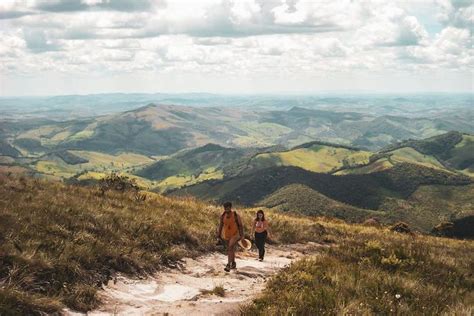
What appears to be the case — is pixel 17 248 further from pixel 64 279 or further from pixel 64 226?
pixel 64 226

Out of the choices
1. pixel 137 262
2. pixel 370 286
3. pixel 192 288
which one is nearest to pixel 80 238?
pixel 137 262

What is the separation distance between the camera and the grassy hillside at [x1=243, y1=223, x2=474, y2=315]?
348 inches

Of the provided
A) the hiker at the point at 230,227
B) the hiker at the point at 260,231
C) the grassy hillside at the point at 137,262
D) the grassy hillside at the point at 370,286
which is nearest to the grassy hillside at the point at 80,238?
the grassy hillside at the point at 137,262

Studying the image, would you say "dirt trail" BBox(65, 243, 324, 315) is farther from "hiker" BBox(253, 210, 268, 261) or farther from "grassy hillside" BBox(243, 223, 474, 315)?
"grassy hillside" BBox(243, 223, 474, 315)

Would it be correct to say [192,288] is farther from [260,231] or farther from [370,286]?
[260,231]

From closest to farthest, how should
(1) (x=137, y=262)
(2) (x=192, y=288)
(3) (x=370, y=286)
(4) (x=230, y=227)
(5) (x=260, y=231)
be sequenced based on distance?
(3) (x=370, y=286) → (2) (x=192, y=288) → (1) (x=137, y=262) → (4) (x=230, y=227) → (5) (x=260, y=231)

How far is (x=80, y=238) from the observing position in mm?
12258

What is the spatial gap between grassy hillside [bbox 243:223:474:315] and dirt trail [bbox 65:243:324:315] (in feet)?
3.27

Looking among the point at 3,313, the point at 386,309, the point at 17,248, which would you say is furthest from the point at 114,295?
the point at 386,309

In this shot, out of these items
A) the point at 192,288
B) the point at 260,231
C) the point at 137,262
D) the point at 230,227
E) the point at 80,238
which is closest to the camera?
the point at 192,288

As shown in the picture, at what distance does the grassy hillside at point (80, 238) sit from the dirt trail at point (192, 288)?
1.41ft

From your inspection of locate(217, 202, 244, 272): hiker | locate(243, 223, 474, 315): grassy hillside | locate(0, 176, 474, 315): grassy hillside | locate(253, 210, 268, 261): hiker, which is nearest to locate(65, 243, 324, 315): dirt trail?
locate(0, 176, 474, 315): grassy hillside

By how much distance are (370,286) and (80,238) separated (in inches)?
303

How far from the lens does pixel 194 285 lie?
40.7 ft
